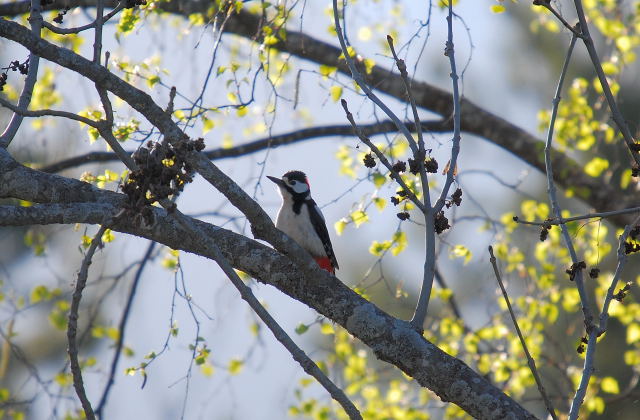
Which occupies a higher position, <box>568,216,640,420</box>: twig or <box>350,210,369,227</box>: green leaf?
<box>350,210,369,227</box>: green leaf

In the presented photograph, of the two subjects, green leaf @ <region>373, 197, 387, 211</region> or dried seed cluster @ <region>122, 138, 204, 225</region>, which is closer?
dried seed cluster @ <region>122, 138, 204, 225</region>

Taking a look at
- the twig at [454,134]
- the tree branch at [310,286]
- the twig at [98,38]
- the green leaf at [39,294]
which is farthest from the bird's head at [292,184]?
the twig at [454,134]

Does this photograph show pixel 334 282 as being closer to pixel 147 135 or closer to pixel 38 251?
pixel 147 135

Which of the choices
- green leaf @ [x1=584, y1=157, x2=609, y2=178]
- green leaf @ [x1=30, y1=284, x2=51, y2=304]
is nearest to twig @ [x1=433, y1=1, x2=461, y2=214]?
green leaf @ [x1=584, y1=157, x2=609, y2=178]

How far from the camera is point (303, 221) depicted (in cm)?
566

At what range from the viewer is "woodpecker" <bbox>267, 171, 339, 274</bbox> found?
563 cm

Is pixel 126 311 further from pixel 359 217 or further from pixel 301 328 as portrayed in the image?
pixel 359 217

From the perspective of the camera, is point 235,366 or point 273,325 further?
point 235,366

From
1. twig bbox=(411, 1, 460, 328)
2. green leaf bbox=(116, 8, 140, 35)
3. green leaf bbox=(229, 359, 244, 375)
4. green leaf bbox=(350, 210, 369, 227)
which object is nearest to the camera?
twig bbox=(411, 1, 460, 328)

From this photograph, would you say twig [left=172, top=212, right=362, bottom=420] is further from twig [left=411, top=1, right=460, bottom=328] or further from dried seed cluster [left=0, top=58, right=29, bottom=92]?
dried seed cluster [left=0, top=58, right=29, bottom=92]

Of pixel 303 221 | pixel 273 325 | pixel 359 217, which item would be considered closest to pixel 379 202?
pixel 359 217

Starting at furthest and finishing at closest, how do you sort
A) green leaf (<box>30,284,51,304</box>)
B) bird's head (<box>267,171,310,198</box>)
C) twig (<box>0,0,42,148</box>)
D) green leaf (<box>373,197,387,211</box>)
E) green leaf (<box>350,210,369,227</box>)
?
bird's head (<box>267,171,310,198</box>) → green leaf (<box>30,284,51,304</box>) → green leaf (<box>373,197,387,211</box>) → green leaf (<box>350,210,369,227</box>) → twig (<box>0,0,42,148</box>)

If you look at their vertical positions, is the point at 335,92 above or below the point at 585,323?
above

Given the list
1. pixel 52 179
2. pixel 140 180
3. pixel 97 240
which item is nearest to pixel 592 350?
pixel 140 180
